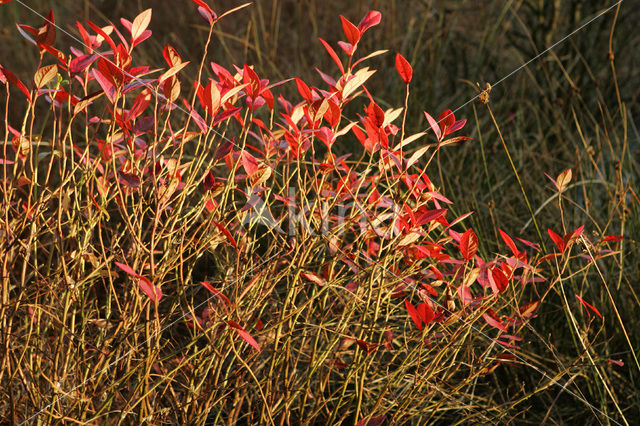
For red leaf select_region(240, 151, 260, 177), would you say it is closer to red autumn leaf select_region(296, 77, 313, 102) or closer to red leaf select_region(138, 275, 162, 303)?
red autumn leaf select_region(296, 77, 313, 102)

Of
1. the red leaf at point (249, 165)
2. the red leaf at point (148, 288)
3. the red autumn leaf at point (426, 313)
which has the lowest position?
the red autumn leaf at point (426, 313)

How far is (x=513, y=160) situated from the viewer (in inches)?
113

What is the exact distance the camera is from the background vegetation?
1436 millimetres

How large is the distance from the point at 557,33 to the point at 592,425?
8.42ft

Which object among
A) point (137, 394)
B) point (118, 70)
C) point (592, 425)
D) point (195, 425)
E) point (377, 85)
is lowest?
point (592, 425)

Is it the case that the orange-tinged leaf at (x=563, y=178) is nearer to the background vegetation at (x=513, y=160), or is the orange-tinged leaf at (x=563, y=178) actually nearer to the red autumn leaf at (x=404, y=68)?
the background vegetation at (x=513, y=160)

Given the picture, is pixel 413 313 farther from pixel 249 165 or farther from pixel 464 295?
pixel 249 165

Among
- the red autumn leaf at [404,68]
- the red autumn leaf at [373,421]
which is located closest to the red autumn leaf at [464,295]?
the red autumn leaf at [373,421]

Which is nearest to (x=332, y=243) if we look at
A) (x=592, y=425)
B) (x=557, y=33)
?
(x=592, y=425)

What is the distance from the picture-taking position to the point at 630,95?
3.89 m

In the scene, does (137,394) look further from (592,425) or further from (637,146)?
(637,146)

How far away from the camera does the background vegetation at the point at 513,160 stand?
144 cm

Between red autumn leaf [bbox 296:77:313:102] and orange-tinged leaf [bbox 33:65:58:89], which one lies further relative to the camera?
red autumn leaf [bbox 296:77:313:102]

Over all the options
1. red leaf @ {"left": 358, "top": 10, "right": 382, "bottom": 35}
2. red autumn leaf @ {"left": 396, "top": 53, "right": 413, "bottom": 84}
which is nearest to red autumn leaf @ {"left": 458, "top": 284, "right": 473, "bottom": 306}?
red autumn leaf @ {"left": 396, "top": 53, "right": 413, "bottom": 84}
